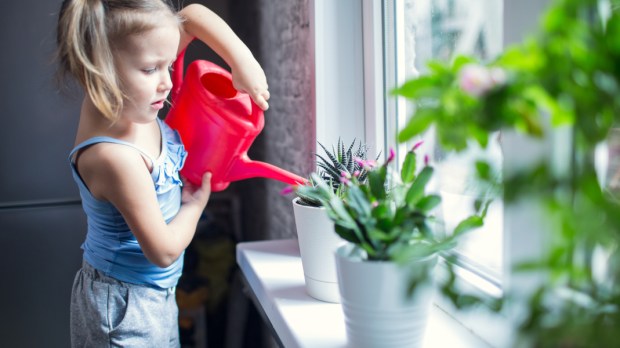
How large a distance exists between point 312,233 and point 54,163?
1.16 m

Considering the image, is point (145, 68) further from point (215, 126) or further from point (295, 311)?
point (295, 311)

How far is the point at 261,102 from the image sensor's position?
4.05 feet

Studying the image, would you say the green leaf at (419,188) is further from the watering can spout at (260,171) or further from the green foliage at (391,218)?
the watering can spout at (260,171)

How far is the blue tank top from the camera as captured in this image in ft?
4.06

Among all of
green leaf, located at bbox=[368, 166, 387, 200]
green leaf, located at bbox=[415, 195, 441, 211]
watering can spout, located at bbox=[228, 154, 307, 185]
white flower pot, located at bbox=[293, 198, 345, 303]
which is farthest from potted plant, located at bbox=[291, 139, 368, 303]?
green leaf, located at bbox=[415, 195, 441, 211]

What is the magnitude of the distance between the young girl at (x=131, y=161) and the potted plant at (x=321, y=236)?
0.23 metres

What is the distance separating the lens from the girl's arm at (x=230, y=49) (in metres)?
1.24

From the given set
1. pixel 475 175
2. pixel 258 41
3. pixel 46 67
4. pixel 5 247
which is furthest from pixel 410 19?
pixel 5 247

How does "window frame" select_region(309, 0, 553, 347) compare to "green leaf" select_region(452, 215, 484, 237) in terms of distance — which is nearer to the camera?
"green leaf" select_region(452, 215, 484, 237)

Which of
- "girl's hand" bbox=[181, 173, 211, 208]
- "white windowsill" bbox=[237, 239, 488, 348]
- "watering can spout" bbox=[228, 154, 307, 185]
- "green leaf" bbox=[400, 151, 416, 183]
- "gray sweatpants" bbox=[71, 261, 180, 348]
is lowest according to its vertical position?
"gray sweatpants" bbox=[71, 261, 180, 348]

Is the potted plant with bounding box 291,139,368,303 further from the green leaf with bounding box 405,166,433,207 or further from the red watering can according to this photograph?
the green leaf with bounding box 405,166,433,207

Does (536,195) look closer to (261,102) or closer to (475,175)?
(475,175)

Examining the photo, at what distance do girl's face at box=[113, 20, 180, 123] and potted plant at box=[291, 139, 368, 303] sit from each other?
345mm

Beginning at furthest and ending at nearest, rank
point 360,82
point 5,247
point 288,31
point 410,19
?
point 5,247, point 288,31, point 360,82, point 410,19
